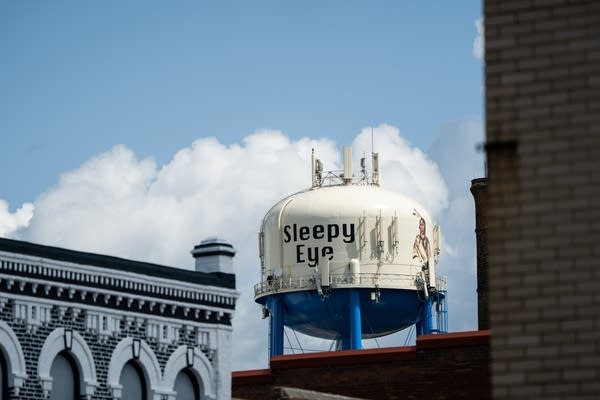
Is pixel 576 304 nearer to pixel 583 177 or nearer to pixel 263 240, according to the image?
pixel 583 177

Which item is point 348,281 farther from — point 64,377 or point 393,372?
point 64,377

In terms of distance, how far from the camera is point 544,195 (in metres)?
10.9

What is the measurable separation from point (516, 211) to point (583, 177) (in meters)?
0.54

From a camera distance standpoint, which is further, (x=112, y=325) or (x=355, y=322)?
(x=355, y=322)

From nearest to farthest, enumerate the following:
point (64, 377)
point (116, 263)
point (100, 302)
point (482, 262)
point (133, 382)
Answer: point (64, 377)
point (100, 302)
point (133, 382)
point (116, 263)
point (482, 262)

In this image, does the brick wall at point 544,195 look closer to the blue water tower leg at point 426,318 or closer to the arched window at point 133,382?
the arched window at point 133,382

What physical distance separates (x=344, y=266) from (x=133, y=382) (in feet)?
106

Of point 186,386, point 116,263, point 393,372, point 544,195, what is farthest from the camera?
point 393,372

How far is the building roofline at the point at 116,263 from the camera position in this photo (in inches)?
1163

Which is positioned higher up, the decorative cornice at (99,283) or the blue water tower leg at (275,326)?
the blue water tower leg at (275,326)

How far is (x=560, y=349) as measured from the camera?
10.7 m

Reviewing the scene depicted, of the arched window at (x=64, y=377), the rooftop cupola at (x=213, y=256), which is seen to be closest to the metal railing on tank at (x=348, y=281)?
the rooftop cupola at (x=213, y=256)

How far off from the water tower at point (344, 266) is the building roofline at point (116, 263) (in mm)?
28812

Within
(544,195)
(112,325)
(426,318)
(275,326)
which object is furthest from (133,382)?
(426,318)
